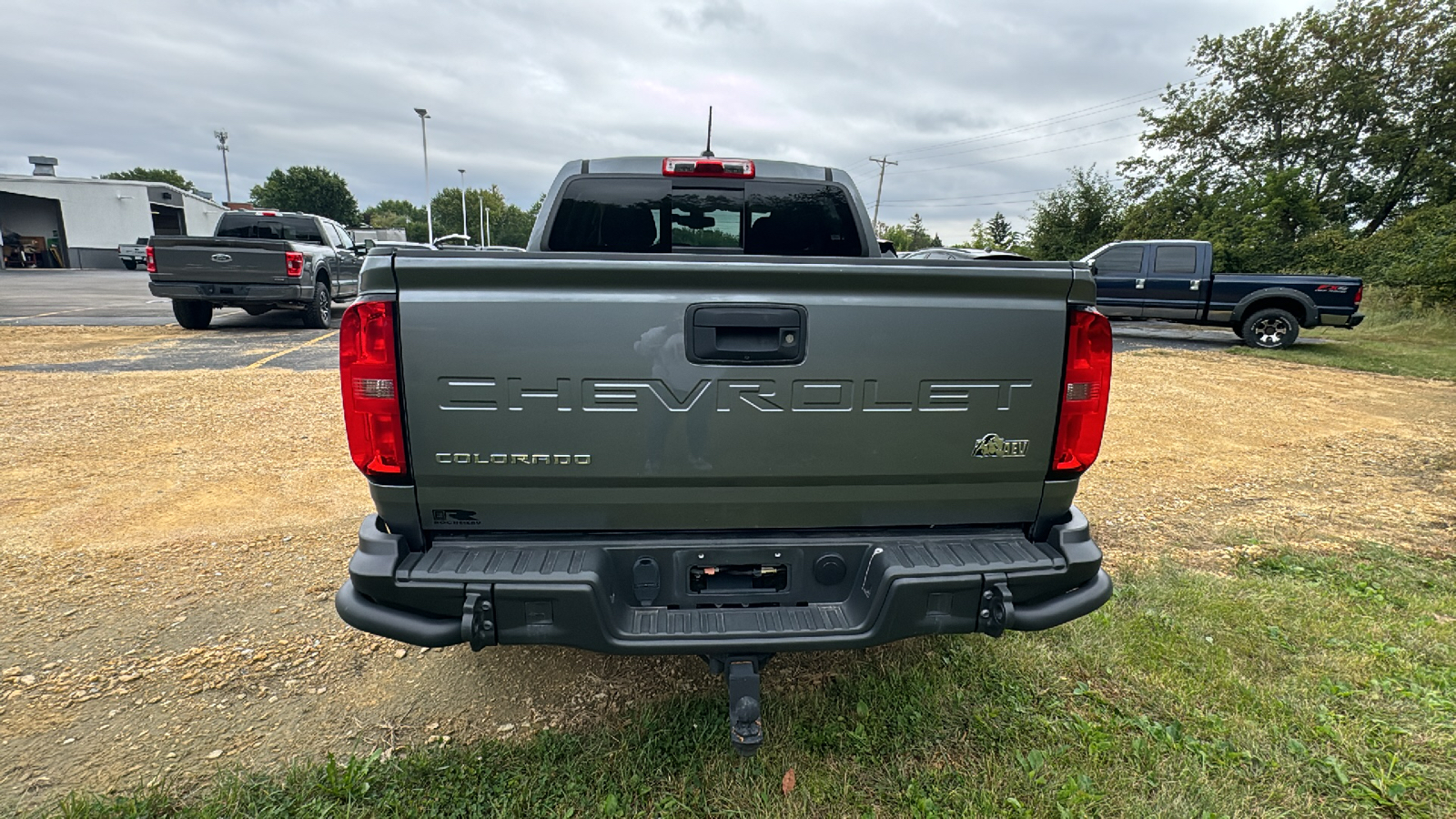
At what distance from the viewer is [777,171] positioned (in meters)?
3.66

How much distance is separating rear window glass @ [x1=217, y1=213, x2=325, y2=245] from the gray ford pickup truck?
1308 centimetres

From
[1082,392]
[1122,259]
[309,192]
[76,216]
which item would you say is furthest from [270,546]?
[309,192]

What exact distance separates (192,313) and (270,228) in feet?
7.43

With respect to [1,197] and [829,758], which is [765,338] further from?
[1,197]

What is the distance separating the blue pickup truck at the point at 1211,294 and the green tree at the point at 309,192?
7551 cm

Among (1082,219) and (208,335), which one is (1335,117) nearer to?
(1082,219)

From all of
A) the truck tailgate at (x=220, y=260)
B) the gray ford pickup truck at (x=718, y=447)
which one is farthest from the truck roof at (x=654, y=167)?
the truck tailgate at (x=220, y=260)

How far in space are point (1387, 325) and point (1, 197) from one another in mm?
61177

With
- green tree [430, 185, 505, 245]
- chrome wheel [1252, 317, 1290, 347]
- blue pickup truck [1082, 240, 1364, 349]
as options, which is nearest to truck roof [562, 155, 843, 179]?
blue pickup truck [1082, 240, 1364, 349]

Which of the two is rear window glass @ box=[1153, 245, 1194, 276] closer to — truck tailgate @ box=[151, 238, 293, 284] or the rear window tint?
the rear window tint

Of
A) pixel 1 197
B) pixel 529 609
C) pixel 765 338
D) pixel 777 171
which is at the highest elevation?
pixel 1 197

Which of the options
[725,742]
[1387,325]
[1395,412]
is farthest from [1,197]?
[1387,325]

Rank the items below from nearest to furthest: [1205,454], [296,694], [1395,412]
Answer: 1. [296,694]
2. [1205,454]
3. [1395,412]

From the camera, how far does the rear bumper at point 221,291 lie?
10.3m
